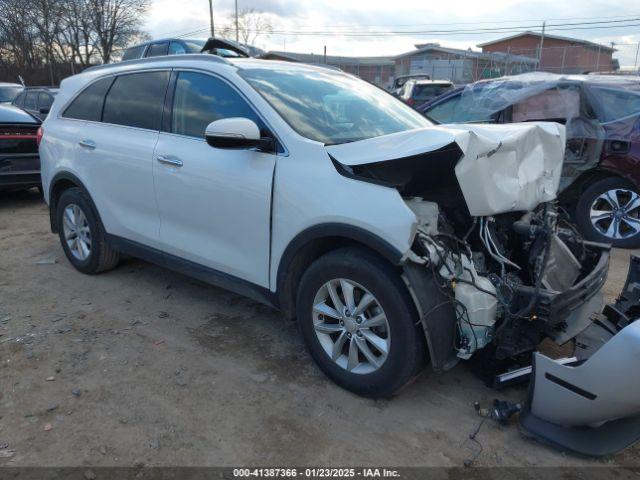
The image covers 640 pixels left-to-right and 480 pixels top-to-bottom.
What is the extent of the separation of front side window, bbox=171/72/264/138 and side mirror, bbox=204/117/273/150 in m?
0.21

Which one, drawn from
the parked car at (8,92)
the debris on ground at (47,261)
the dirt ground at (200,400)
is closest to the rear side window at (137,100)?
the dirt ground at (200,400)

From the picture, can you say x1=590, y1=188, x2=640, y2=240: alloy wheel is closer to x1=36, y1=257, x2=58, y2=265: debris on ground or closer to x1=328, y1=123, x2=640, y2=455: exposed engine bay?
x1=328, y1=123, x2=640, y2=455: exposed engine bay

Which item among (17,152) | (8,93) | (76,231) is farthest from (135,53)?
(76,231)

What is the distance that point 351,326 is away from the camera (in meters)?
2.86

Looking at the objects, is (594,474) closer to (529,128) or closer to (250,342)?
(529,128)

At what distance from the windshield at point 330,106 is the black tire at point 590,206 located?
108 inches

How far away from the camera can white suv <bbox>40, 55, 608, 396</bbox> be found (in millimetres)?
2597

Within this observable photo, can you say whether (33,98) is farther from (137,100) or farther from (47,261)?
(137,100)

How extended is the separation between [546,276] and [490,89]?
4.54 m

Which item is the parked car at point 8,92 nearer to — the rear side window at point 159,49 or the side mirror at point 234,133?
the rear side window at point 159,49

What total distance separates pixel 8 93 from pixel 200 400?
14.4m

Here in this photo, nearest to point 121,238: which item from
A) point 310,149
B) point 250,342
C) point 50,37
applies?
point 250,342

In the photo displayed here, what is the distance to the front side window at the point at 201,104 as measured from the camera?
11.0ft

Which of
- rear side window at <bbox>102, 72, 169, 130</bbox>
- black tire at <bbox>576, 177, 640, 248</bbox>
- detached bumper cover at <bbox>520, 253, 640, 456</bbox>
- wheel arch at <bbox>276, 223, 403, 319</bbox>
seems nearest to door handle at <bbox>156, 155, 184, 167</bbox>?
rear side window at <bbox>102, 72, 169, 130</bbox>
